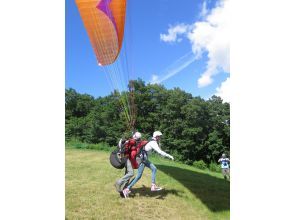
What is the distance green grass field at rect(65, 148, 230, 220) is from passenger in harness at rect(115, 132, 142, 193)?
111 millimetres

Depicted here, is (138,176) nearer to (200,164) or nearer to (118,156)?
(118,156)

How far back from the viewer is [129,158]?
2.91 m

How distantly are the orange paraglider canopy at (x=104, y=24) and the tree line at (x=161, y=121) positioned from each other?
0.42 metres

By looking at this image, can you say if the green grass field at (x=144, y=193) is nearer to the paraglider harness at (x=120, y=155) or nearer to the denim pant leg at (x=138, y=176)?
the denim pant leg at (x=138, y=176)

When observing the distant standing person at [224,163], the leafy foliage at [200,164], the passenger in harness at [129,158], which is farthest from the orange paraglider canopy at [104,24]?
the distant standing person at [224,163]

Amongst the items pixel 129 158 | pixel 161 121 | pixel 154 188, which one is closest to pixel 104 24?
pixel 161 121

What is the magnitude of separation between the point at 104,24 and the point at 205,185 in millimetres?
1614

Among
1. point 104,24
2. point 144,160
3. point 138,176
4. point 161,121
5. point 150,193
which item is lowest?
point 150,193

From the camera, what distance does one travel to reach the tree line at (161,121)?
312cm
